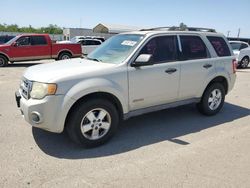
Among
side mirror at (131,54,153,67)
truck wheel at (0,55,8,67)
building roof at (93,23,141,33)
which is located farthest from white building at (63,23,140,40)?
side mirror at (131,54,153,67)

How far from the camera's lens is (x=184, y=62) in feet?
16.8

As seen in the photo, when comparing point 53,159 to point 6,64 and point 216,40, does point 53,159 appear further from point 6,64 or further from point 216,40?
point 6,64

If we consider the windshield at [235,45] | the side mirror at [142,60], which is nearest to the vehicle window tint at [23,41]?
the windshield at [235,45]

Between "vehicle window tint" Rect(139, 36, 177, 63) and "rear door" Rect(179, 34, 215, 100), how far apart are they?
0.69 ft

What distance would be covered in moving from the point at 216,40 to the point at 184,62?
124 cm

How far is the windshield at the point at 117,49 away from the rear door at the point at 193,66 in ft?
3.33

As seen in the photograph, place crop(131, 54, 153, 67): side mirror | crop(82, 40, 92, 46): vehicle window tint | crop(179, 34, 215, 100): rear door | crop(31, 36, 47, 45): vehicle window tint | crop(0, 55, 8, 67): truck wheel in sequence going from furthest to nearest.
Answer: crop(82, 40, 92, 46): vehicle window tint
crop(31, 36, 47, 45): vehicle window tint
crop(0, 55, 8, 67): truck wheel
crop(179, 34, 215, 100): rear door
crop(131, 54, 153, 67): side mirror

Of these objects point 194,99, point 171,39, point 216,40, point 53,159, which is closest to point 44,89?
point 53,159

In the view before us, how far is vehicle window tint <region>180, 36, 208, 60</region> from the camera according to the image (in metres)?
5.20

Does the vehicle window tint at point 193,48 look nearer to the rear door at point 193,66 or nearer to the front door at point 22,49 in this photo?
the rear door at point 193,66

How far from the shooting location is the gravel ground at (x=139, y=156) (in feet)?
10.9

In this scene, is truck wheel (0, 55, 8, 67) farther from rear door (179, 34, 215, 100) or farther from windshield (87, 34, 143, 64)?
rear door (179, 34, 215, 100)

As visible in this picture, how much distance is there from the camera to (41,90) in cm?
379

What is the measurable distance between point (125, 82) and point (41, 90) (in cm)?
133
